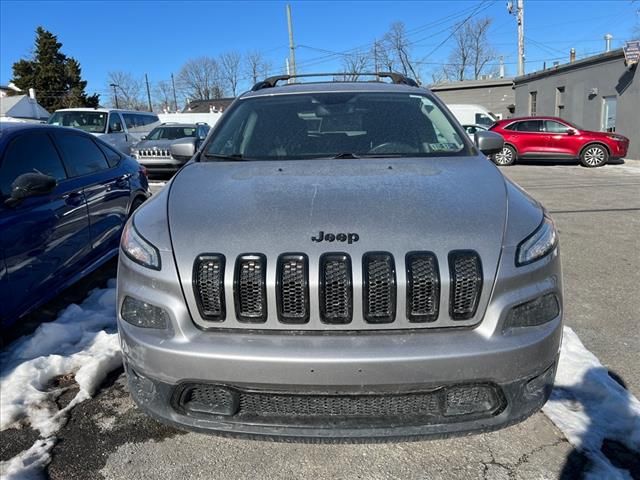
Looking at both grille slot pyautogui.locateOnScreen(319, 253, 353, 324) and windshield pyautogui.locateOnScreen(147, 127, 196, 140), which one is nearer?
grille slot pyautogui.locateOnScreen(319, 253, 353, 324)

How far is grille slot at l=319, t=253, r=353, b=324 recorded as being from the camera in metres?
1.91

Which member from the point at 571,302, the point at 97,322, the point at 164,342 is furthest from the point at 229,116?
the point at 571,302

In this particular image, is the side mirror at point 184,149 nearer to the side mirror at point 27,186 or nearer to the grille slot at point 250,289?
the side mirror at point 27,186

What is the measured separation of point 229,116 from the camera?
3.60m

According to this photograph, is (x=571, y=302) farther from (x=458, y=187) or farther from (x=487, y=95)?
(x=487, y=95)

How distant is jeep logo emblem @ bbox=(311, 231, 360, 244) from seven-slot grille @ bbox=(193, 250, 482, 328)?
0.08 metres

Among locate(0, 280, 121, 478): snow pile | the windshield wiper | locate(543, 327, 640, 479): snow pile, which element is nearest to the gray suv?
locate(543, 327, 640, 479): snow pile

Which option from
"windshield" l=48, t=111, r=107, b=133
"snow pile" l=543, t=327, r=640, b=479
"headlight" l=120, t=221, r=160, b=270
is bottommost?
"snow pile" l=543, t=327, r=640, b=479

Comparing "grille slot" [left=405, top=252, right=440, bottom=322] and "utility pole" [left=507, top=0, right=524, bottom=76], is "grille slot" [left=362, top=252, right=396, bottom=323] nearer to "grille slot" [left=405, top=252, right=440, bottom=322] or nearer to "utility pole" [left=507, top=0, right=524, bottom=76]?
"grille slot" [left=405, top=252, right=440, bottom=322]

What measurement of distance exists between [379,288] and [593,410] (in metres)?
1.56

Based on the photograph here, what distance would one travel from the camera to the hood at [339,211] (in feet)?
6.50

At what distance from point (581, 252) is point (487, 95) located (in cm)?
3171

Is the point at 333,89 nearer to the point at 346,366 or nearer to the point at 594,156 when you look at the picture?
the point at 346,366

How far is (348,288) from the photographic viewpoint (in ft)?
6.27
